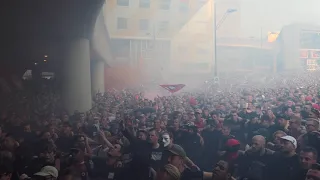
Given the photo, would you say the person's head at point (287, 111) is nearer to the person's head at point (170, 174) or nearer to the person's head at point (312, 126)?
the person's head at point (312, 126)

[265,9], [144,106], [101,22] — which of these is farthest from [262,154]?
[265,9]

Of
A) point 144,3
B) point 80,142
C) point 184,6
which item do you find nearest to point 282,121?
point 80,142

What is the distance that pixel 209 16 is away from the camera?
1565 cm

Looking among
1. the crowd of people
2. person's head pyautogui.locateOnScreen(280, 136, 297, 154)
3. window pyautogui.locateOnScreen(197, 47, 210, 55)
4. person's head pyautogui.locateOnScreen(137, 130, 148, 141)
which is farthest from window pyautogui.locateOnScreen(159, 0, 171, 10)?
person's head pyautogui.locateOnScreen(280, 136, 297, 154)

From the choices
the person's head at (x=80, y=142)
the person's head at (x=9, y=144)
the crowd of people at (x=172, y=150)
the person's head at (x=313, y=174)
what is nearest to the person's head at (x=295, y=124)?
the crowd of people at (x=172, y=150)

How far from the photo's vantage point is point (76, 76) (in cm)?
1227

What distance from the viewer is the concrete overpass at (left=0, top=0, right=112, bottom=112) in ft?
29.1

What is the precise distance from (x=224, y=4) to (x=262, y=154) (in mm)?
12739

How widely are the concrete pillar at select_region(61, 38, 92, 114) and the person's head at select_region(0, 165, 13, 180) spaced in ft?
22.3

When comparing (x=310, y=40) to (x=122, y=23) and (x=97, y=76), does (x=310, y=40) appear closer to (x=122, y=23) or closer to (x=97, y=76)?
(x=122, y=23)

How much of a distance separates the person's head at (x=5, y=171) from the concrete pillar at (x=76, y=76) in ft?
22.3

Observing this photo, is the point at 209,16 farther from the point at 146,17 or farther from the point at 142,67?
the point at 142,67

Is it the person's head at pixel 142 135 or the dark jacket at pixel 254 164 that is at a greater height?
the person's head at pixel 142 135

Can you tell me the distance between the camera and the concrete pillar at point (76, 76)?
1203 centimetres
